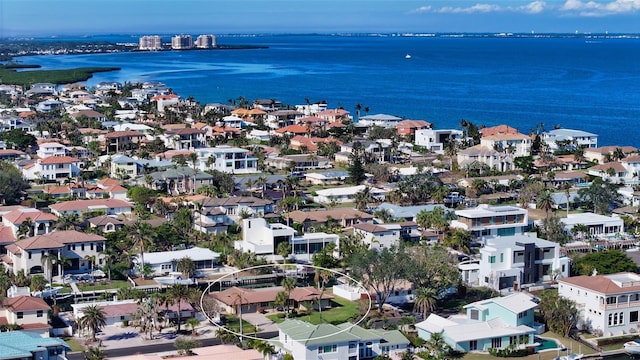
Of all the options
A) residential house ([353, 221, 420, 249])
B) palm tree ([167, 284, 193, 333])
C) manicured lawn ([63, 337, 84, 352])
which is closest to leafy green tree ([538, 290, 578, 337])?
residential house ([353, 221, 420, 249])

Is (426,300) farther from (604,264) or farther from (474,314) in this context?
(604,264)

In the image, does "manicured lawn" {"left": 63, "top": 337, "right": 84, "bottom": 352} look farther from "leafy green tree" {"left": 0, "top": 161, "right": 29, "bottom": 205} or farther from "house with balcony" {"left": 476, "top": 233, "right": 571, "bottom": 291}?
"leafy green tree" {"left": 0, "top": 161, "right": 29, "bottom": 205}

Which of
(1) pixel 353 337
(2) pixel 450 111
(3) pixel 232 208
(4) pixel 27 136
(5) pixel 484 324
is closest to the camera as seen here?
(1) pixel 353 337

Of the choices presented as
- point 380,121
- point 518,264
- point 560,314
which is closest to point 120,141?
Answer: point 380,121

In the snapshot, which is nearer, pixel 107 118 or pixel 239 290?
pixel 239 290

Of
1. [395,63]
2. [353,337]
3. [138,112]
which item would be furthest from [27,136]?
[395,63]

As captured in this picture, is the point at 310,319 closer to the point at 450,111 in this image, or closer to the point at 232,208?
the point at 232,208

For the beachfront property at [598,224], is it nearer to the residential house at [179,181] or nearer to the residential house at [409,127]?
the residential house at [179,181]
